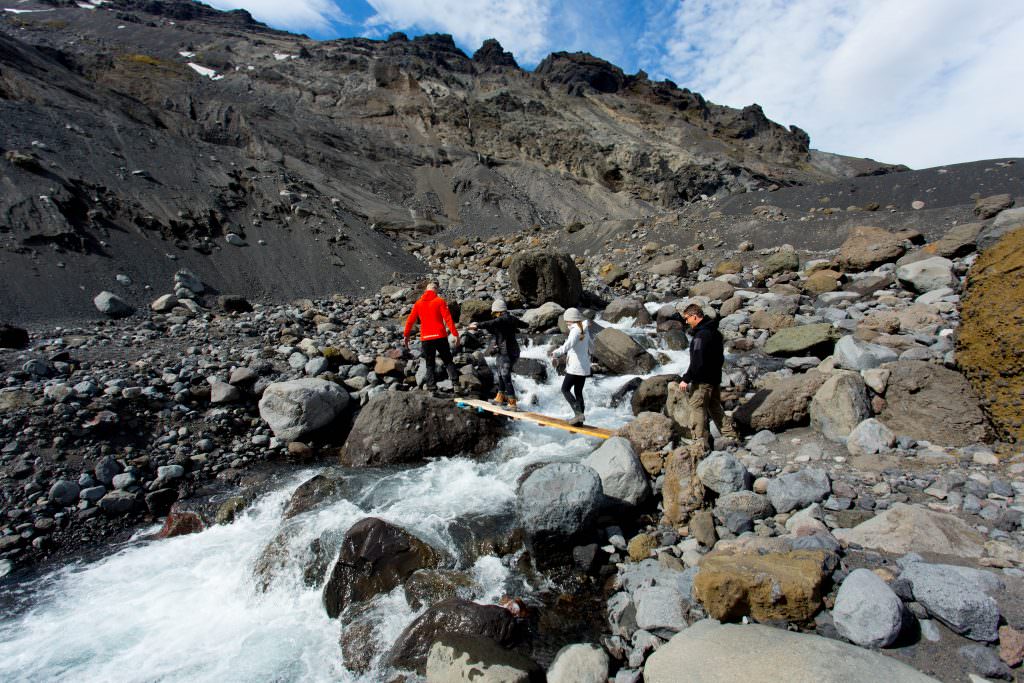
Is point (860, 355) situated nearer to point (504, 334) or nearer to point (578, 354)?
point (578, 354)

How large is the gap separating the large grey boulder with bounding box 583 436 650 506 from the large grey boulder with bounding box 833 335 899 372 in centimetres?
376

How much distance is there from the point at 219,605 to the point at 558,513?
3633 mm

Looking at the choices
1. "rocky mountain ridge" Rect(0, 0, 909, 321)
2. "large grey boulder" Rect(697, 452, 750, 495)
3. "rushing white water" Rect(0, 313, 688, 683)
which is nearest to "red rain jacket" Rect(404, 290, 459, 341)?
"rushing white water" Rect(0, 313, 688, 683)

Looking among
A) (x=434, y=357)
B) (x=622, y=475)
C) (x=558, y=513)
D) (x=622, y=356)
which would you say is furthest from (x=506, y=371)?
(x=558, y=513)

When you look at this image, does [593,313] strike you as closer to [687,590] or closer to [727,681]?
[687,590]

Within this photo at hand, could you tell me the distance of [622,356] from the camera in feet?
33.5

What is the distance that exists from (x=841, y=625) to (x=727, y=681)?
945 millimetres

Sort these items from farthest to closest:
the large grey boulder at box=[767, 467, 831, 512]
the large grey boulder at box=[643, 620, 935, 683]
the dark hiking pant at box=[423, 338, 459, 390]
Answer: the dark hiking pant at box=[423, 338, 459, 390] → the large grey boulder at box=[767, 467, 831, 512] → the large grey boulder at box=[643, 620, 935, 683]

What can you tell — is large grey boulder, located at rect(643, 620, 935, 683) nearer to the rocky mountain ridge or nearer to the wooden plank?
the wooden plank

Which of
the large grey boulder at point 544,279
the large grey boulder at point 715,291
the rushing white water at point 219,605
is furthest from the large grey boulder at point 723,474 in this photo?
the large grey boulder at point 544,279

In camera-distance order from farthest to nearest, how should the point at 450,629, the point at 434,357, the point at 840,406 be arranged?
the point at 434,357
the point at 840,406
the point at 450,629

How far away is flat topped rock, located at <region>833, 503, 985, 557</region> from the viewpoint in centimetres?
343

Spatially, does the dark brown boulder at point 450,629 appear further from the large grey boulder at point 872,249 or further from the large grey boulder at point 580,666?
the large grey boulder at point 872,249

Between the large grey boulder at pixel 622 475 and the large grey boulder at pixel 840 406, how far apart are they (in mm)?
2371
